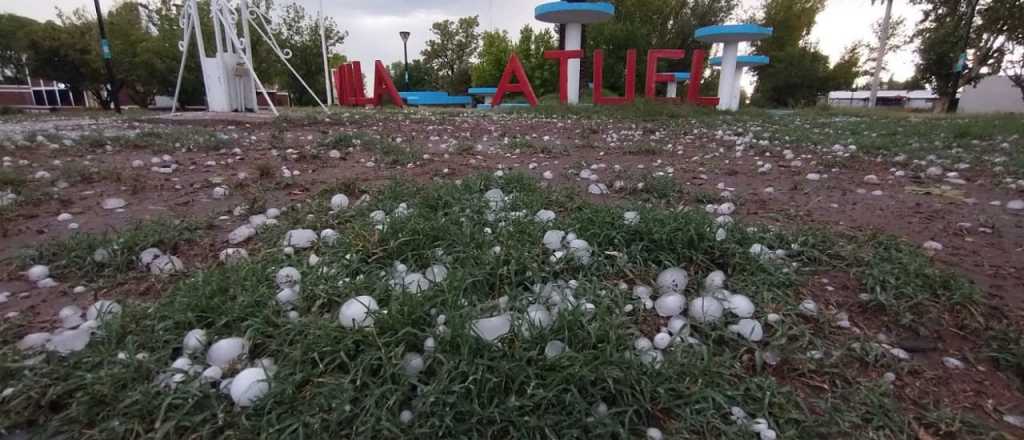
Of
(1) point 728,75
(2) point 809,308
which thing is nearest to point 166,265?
(2) point 809,308

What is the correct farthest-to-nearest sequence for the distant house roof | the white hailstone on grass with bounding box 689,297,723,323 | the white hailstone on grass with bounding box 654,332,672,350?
the distant house roof, the white hailstone on grass with bounding box 689,297,723,323, the white hailstone on grass with bounding box 654,332,672,350

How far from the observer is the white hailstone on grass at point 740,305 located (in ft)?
4.55

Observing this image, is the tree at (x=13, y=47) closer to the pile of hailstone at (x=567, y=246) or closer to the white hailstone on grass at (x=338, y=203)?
the white hailstone on grass at (x=338, y=203)

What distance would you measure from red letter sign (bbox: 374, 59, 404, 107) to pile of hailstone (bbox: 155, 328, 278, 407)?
14866mm

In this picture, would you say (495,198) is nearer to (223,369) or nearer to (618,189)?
(618,189)

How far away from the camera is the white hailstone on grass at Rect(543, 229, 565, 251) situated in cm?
172

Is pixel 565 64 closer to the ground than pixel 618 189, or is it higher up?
higher up

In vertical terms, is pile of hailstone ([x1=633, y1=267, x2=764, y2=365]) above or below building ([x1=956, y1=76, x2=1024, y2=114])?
below

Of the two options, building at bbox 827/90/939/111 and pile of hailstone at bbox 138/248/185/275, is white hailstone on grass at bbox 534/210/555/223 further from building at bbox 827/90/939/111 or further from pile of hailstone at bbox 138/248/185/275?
building at bbox 827/90/939/111

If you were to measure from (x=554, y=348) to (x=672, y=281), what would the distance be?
0.58m

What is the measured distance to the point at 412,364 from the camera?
1.12m

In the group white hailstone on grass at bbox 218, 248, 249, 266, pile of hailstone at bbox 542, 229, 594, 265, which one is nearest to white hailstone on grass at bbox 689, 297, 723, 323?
pile of hailstone at bbox 542, 229, 594, 265

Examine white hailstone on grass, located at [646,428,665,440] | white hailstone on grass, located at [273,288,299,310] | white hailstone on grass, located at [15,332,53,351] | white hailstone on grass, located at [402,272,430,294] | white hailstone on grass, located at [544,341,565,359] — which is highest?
white hailstone on grass, located at [402,272,430,294]

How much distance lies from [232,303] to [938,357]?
2.00m
